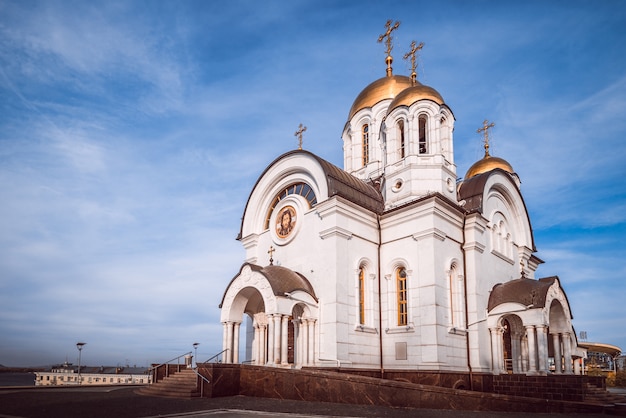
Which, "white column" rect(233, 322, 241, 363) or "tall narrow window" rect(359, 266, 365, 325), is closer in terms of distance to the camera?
"tall narrow window" rect(359, 266, 365, 325)

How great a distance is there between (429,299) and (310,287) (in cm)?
421

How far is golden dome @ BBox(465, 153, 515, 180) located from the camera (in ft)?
95.3

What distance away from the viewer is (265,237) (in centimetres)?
2119

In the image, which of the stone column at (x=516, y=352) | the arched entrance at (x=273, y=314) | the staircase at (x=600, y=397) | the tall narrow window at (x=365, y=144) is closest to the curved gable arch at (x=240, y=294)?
the arched entrance at (x=273, y=314)

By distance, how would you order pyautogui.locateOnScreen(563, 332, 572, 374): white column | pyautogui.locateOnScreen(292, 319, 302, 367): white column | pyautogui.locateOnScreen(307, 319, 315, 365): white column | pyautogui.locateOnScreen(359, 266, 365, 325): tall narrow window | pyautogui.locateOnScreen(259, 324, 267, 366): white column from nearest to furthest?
pyautogui.locateOnScreen(307, 319, 315, 365): white column → pyautogui.locateOnScreen(292, 319, 302, 367): white column → pyautogui.locateOnScreen(359, 266, 365, 325): tall narrow window → pyautogui.locateOnScreen(259, 324, 267, 366): white column → pyautogui.locateOnScreen(563, 332, 572, 374): white column

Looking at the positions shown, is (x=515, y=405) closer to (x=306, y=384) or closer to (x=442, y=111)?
(x=306, y=384)

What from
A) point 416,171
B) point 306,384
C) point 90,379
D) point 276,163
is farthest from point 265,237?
point 90,379

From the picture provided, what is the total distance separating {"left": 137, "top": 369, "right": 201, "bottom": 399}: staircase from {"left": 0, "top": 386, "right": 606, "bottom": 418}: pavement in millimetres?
607

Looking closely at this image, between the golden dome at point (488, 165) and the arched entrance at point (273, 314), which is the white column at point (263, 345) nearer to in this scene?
the arched entrance at point (273, 314)

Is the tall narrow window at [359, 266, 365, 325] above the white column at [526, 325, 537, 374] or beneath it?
above

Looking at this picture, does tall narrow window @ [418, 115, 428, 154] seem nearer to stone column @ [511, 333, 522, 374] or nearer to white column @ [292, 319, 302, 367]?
stone column @ [511, 333, 522, 374]

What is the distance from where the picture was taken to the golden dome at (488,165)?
2905 centimetres

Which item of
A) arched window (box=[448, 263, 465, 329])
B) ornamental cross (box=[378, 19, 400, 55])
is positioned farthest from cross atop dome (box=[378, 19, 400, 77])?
arched window (box=[448, 263, 465, 329])

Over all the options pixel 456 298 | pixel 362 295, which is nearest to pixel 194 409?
pixel 362 295
